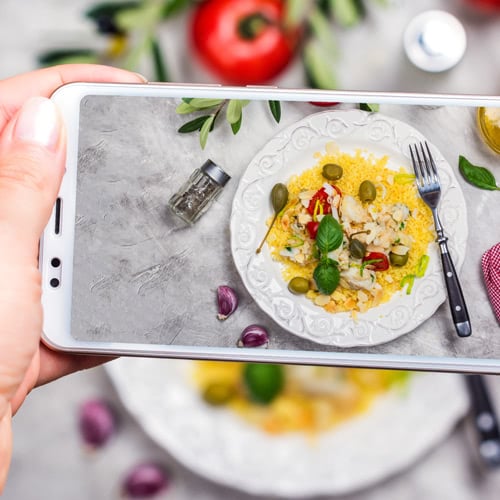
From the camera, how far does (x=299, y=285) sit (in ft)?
2.01

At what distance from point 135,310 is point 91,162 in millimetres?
142

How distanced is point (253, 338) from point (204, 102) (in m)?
0.22

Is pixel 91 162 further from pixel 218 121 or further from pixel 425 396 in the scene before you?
pixel 425 396

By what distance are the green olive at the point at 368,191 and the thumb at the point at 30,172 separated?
0.87 ft

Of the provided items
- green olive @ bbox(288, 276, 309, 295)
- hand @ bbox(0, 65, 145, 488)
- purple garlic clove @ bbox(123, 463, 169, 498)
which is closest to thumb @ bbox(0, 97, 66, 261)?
hand @ bbox(0, 65, 145, 488)

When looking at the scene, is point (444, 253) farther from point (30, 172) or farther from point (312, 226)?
point (30, 172)

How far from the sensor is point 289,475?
89 cm

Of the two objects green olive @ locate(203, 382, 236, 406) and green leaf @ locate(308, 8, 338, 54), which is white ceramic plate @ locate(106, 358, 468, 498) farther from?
green leaf @ locate(308, 8, 338, 54)

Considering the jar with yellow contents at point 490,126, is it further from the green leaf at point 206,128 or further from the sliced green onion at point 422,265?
the green leaf at point 206,128

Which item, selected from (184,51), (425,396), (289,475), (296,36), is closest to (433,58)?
(296,36)

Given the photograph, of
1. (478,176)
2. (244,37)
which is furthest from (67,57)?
(478,176)

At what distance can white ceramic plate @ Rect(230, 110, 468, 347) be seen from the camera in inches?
24.2

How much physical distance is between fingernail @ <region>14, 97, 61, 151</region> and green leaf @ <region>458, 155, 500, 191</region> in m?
0.37

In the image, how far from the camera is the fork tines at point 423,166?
0.62 metres
